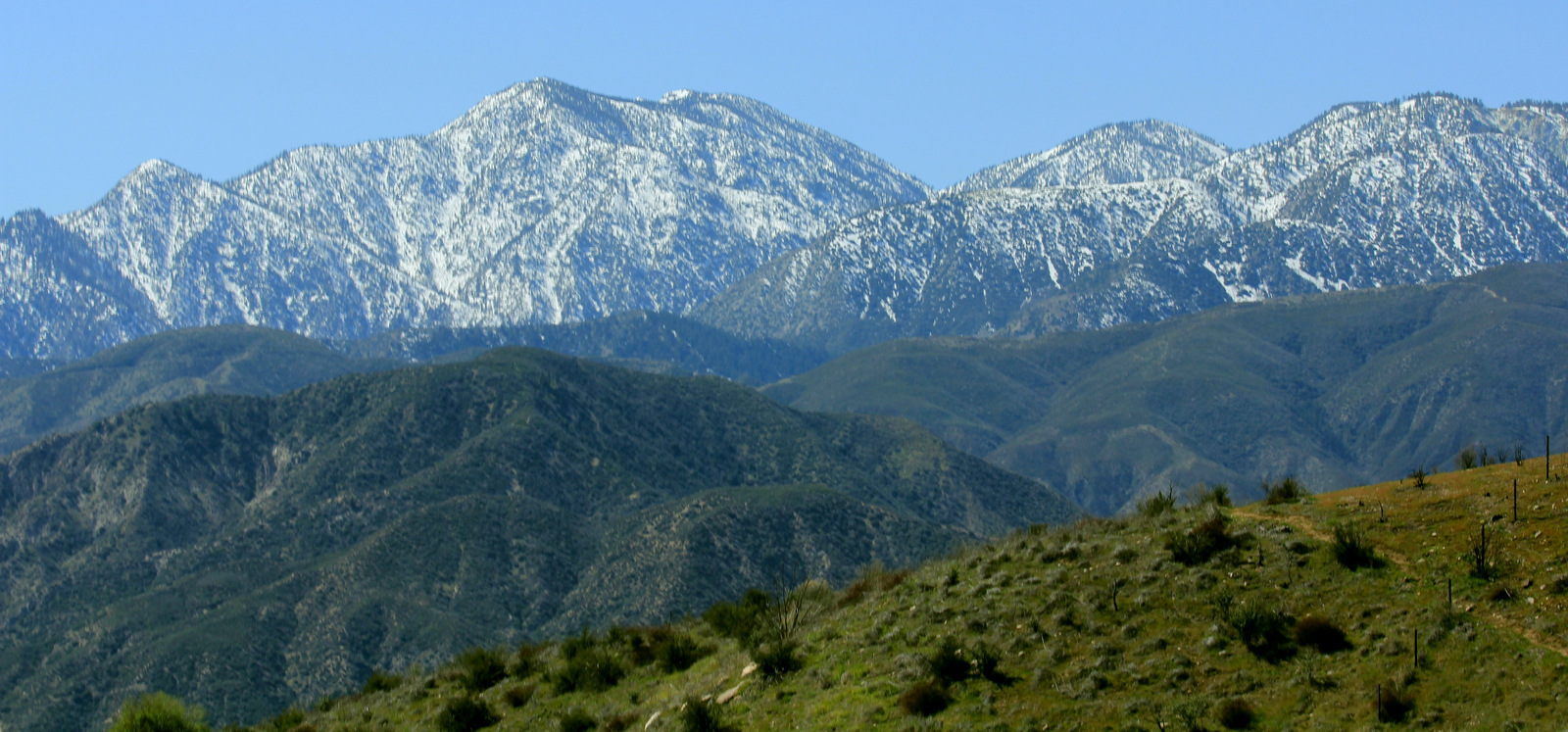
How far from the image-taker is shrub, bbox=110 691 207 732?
2078 inches

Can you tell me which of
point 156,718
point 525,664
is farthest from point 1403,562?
point 156,718

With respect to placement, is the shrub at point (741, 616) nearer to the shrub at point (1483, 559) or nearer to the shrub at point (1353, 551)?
the shrub at point (1353, 551)

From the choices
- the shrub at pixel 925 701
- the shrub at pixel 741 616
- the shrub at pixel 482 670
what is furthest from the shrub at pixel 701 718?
the shrub at pixel 482 670

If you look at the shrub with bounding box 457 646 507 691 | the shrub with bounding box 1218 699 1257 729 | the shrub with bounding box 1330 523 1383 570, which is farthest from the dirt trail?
the shrub with bounding box 457 646 507 691

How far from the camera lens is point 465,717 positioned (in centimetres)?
4669

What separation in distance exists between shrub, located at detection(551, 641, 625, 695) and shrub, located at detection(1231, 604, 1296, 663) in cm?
1951

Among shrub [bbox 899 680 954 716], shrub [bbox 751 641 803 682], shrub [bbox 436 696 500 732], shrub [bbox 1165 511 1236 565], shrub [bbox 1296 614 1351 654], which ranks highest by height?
shrub [bbox 1165 511 1236 565]

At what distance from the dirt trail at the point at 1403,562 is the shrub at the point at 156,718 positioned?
33.5 metres

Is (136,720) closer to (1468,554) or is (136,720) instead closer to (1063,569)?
(1063,569)

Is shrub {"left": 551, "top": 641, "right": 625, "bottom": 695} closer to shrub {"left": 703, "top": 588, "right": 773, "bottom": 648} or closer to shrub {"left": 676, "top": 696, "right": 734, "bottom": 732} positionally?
shrub {"left": 703, "top": 588, "right": 773, "bottom": 648}

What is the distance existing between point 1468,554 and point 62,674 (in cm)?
11516

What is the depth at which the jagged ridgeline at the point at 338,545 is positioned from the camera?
12319 cm

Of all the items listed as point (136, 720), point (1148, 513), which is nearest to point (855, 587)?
point (1148, 513)

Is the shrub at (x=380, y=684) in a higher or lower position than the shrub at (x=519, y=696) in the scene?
lower
